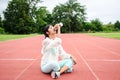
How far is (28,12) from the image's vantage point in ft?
221

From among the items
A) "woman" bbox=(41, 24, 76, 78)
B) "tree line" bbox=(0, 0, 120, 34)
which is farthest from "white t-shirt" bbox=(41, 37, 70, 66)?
"tree line" bbox=(0, 0, 120, 34)

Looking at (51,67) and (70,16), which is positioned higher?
(70,16)

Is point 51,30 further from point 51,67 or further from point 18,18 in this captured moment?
point 18,18

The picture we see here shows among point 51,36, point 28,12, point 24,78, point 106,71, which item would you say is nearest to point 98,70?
point 106,71

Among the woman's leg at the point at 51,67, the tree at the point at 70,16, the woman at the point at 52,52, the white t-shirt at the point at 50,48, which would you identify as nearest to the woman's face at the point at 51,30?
the woman at the point at 52,52

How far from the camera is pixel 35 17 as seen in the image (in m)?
68.8

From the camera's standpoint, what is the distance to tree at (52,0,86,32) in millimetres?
78250

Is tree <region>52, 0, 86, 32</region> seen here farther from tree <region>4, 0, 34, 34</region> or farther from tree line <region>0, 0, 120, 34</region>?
tree <region>4, 0, 34, 34</region>

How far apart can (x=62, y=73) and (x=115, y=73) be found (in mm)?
1474

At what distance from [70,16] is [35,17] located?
1600cm

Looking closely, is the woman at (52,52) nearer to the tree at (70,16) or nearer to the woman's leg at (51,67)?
the woman's leg at (51,67)

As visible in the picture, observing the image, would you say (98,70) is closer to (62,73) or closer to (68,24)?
(62,73)

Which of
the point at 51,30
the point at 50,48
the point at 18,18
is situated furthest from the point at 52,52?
the point at 18,18

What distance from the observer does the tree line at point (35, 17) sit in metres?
64.0
